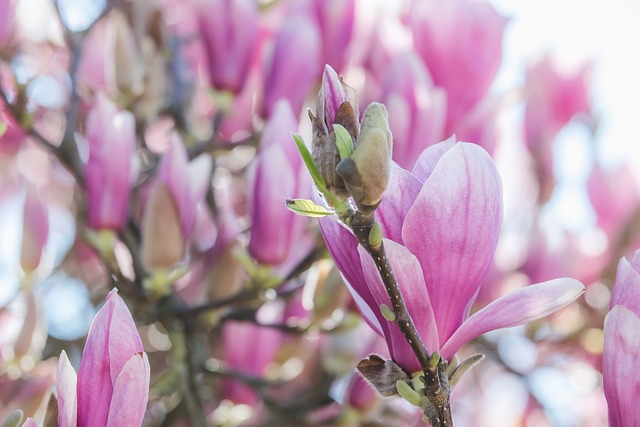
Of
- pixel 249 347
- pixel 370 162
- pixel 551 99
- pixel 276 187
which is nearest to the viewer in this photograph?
pixel 370 162

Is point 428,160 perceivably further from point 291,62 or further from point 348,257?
point 291,62

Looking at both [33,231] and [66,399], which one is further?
[33,231]

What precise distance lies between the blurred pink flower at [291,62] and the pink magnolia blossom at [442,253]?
16.2 inches

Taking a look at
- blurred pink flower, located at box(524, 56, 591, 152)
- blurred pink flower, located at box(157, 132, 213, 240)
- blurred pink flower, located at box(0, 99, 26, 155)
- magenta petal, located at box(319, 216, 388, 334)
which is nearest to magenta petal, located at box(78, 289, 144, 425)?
magenta petal, located at box(319, 216, 388, 334)

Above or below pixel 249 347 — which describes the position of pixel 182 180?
above

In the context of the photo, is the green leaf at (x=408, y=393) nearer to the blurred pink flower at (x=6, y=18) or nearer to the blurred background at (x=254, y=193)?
the blurred background at (x=254, y=193)

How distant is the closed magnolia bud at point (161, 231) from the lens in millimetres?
688

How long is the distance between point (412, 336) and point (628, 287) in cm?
11

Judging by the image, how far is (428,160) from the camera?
1.32 ft

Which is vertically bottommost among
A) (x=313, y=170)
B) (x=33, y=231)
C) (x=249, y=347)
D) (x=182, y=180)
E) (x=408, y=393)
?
(x=249, y=347)

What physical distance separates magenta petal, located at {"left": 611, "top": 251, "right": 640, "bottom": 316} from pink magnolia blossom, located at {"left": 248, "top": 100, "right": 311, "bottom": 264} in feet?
1.11

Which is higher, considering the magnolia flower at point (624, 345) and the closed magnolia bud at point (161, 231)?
the magnolia flower at point (624, 345)

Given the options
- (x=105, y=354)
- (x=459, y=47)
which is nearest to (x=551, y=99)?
(x=459, y=47)

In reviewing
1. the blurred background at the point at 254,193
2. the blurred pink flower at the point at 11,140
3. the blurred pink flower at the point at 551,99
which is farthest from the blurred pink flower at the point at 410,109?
the blurred pink flower at the point at 11,140
